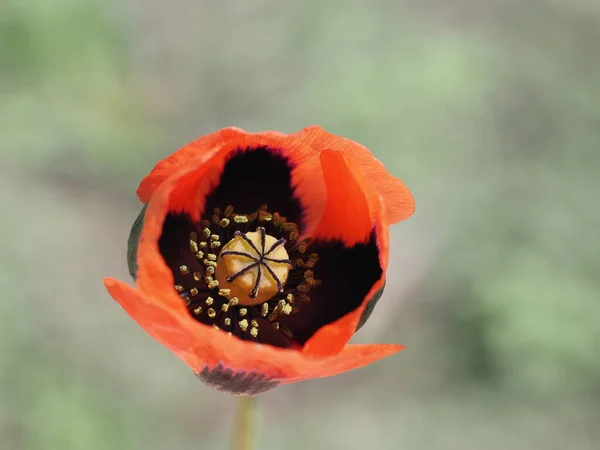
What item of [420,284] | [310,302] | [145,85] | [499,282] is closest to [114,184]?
[145,85]

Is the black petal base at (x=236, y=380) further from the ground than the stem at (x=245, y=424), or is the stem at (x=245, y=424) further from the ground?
the stem at (x=245, y=424)

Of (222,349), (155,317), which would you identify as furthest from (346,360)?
(155,317)

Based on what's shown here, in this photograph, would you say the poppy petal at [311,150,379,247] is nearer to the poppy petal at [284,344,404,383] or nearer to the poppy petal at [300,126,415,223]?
the poppy petal at [300,126,415,223]

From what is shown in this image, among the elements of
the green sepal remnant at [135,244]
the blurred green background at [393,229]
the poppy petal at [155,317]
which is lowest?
the poppy petal at [155,317]

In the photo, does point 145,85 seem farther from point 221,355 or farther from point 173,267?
point 221,355

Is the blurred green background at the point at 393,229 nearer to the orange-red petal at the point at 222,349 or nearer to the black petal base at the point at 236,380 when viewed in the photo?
the black petal base at the point at 236,380

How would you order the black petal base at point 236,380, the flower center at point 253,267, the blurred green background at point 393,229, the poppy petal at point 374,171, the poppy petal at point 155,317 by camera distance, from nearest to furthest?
the poppy petal at point 155,317 < the black petal base at point 236,380 < the poppy petal at point 374,171 < the flower center at point 253,267 < the blurred green background at point 393,229

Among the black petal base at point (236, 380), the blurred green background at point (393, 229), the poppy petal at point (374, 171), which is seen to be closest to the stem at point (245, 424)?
the black petal base at point (236, 380)

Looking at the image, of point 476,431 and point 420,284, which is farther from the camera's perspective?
point 420,284
